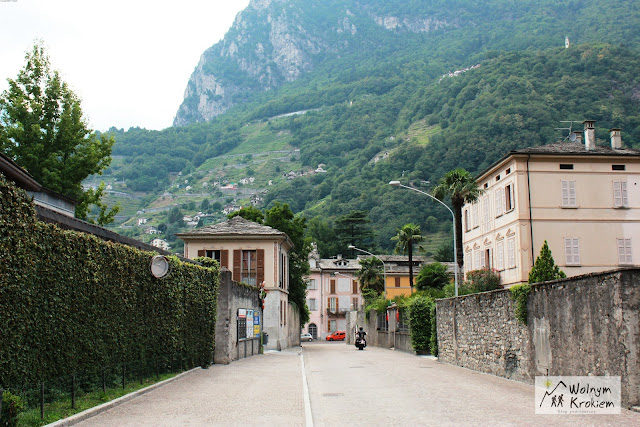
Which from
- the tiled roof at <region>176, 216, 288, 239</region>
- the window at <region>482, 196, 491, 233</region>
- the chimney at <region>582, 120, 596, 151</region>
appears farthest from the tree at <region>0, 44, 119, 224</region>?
the chimney at <region>582, 120, 596, 151</region>

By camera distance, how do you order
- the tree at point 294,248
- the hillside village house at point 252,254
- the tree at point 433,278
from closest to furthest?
1. the hillside village house at point 252,254
2. the tree at point 294,248
3. the tree at point 433,278

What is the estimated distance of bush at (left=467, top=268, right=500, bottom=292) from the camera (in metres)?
37.9

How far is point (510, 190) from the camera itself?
38.2 m

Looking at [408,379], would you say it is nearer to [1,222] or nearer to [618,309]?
[618,309]

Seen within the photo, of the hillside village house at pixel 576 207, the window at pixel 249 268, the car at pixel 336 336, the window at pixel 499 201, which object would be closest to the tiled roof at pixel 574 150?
the hillside village house at pixel 576 207

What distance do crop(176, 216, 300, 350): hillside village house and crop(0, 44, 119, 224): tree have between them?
13.7 metres

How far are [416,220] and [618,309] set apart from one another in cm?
10363

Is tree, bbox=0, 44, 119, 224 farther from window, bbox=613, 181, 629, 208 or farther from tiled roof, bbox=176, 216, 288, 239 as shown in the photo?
window, bbox=613, 181, 629, 208

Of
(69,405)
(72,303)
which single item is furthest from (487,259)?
(69,405)

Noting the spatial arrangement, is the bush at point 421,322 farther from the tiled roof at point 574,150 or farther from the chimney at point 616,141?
the chimney at point 616,141

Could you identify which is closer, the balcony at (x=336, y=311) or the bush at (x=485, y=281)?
the bush at (x=485, y=281)

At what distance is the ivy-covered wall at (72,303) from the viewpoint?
9195mm

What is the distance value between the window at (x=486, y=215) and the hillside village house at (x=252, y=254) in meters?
13.9

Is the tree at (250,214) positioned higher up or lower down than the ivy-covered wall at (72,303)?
higher up
